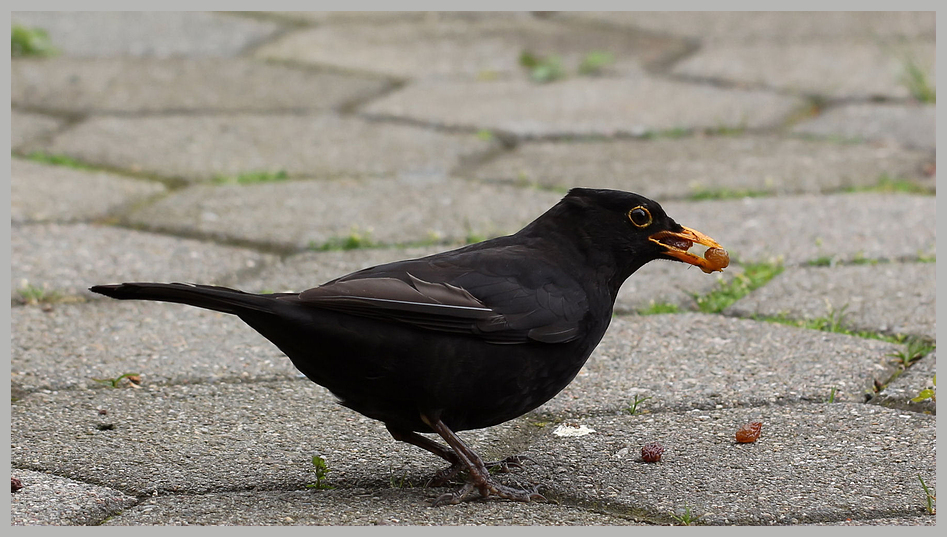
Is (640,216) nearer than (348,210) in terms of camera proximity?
Yes

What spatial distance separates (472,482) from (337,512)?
34cm

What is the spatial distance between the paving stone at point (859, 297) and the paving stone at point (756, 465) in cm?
74

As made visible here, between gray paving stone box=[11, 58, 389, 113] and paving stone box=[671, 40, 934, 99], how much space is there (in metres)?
2.23

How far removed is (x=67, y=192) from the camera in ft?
18.5

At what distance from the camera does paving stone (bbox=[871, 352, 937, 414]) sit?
3.50 metres

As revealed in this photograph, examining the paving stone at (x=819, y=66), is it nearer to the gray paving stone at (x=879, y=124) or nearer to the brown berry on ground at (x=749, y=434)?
the gray paving stone at (x=879, y=124)

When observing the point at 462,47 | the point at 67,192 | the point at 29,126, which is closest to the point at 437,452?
the point at 67,192

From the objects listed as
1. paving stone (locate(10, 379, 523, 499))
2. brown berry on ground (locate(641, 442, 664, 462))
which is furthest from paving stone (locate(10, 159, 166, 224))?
brown berry on ground (locate(641, 442, 664, 462))

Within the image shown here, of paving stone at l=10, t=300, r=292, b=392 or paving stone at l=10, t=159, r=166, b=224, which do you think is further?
paving stone at l=10, t=159, r=166, b=224

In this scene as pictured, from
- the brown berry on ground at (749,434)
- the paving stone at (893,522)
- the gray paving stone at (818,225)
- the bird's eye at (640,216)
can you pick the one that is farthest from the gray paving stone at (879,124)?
the paving stone at (893,522)

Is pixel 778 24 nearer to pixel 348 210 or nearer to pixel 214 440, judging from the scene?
pixel 348 210

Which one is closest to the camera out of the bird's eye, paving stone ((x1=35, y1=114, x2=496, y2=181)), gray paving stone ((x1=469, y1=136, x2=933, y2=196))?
the bird's eye

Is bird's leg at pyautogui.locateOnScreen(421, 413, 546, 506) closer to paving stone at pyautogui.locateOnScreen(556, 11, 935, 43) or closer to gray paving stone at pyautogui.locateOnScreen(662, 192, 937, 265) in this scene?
gray paving stone at pyautogui.locateOnScreen(662, 192, 937, 265)

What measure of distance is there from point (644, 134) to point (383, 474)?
4036 millimetres
